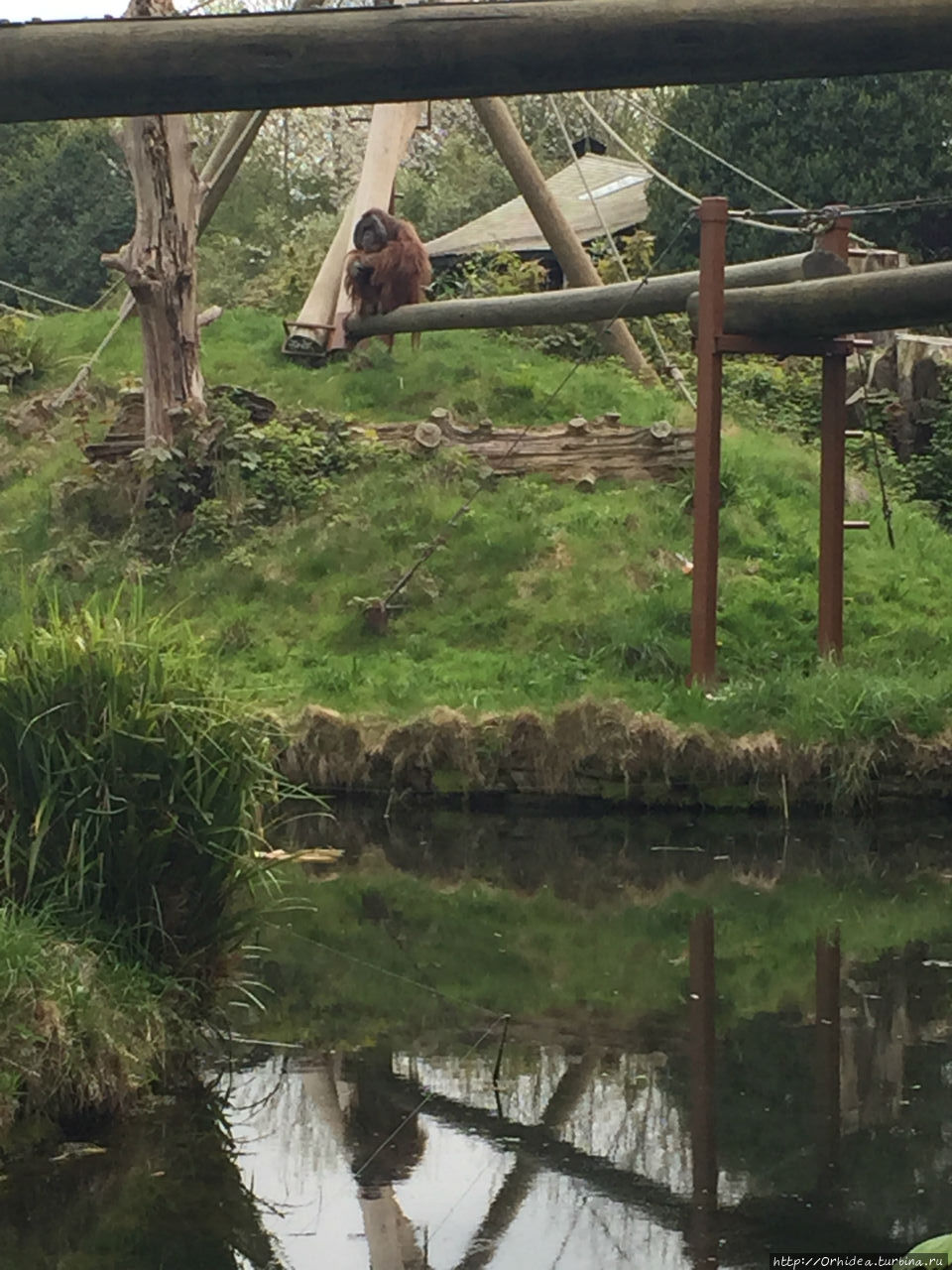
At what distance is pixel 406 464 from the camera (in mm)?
16031

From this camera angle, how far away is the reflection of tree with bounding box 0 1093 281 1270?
5023 millimetres

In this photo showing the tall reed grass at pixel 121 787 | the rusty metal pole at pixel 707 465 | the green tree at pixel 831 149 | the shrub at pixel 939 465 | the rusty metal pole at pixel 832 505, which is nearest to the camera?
the tall reed grass at pixel 121 787

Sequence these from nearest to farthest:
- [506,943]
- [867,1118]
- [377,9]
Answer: [377,9]
[867,1118]
[506,943]

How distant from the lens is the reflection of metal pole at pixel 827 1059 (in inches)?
224

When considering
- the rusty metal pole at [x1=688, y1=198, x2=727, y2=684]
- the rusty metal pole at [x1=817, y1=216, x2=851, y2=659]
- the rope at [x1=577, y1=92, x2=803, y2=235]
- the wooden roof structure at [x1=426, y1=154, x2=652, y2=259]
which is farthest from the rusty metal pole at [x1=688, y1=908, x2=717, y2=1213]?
the wooden roof structure at [x1=426, y1=154, x2=652, y2=259]

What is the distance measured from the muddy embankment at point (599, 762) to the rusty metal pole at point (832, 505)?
1.52 m

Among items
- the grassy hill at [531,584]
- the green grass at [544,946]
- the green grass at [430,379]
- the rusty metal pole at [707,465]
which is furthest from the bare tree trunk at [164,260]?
the green grass at [544,946]

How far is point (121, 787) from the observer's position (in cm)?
636

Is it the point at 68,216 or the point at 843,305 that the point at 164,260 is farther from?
the point at 68,216

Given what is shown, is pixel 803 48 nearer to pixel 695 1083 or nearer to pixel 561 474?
pixel 695 1083

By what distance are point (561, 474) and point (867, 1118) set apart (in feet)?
33.5

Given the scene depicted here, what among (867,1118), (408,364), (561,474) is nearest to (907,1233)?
(867,1118)

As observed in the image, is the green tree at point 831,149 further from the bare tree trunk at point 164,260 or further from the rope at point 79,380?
the bare tree trunk at point 164,260

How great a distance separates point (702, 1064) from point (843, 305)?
20.2 feet
